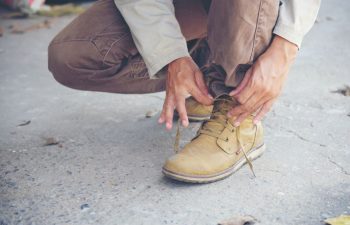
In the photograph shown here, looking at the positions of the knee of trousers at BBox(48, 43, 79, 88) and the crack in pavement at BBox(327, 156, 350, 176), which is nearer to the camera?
the crack in pavement at BBox(327, 156, 350, 176)

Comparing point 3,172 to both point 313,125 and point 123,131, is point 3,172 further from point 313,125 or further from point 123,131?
point 313,125

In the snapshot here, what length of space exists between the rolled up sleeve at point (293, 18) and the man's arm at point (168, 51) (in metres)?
0.28

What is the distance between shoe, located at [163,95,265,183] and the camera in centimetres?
166

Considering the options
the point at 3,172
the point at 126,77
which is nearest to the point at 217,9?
the point at 126,77

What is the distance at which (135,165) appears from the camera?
6.02 ft

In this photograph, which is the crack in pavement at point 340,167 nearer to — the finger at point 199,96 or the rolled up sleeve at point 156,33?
the finger at point 199,96

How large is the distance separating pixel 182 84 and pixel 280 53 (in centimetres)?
30

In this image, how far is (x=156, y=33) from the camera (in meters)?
1.63

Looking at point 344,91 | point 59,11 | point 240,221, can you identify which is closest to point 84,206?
point 240,221

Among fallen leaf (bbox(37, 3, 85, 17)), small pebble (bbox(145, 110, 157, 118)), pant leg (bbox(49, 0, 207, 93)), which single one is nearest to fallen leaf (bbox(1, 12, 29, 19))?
fallen leaf (bbox(37, 3, 85, 17))

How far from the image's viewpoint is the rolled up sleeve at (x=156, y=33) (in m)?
1.62

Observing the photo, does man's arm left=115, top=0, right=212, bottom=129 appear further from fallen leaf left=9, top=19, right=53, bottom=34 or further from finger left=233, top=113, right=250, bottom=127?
fallen leaf left=9, top=19, right=53, bottom=34

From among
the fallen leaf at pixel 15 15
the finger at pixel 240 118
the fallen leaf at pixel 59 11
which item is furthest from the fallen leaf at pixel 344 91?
the fallen leaf at pixel 15 15

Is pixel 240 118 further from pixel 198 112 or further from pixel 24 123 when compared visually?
pixel 24 123
